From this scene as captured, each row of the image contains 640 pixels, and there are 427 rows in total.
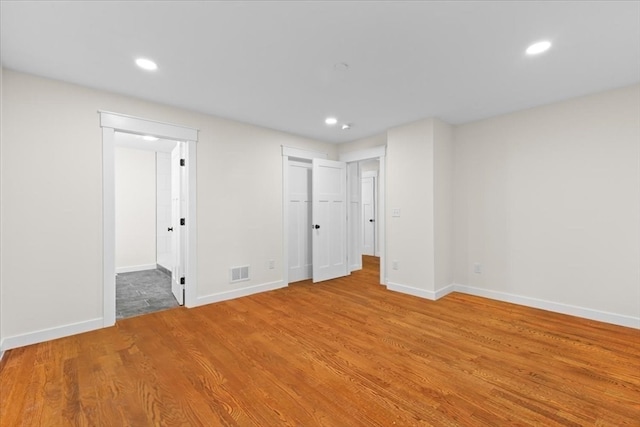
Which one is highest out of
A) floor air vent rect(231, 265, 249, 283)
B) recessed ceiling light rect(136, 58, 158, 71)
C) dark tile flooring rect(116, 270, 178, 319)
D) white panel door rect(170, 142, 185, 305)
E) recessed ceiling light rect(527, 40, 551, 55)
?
recessed ceiling light rect(136, 58, 158, 71)

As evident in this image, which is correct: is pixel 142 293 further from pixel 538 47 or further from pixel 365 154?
pixel 538 47

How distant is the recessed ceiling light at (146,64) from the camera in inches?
95.7

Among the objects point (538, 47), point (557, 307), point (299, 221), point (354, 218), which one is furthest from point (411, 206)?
point (538, 47)

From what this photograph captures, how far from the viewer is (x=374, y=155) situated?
475cm

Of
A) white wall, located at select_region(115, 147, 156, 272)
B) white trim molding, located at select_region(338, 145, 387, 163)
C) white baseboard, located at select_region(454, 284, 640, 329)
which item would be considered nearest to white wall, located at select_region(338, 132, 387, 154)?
white trim molding, located at select_region(338, 145, 387, 163)

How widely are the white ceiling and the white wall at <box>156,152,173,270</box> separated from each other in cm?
318

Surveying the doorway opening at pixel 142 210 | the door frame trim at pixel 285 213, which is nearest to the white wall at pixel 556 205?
the door frame trim at pixel 285 213

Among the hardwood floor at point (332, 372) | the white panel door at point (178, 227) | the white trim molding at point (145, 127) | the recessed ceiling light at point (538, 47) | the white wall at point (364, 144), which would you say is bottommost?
the hardwood floor at point (332, 372)

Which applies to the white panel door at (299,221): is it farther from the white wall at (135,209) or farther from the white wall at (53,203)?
the white wall at (135,209)

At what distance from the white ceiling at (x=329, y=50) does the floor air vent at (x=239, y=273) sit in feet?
7.21

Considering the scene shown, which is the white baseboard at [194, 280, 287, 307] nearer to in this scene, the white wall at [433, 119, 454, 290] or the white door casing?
the white door casing

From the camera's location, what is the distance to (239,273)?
159 inches

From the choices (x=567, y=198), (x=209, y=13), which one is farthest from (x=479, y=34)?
(x=567, y=198)

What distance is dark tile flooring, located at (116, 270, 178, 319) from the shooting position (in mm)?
3576
